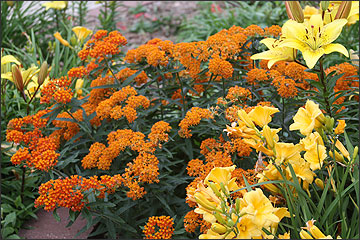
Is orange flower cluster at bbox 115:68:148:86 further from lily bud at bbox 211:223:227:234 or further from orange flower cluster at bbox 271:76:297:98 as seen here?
lily bud at bbox 211:223:227:234

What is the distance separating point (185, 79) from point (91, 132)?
18.9 inches

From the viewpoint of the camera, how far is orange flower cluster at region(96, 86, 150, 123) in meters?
1.67

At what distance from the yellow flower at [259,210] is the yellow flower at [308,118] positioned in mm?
250

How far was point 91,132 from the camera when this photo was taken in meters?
1.87

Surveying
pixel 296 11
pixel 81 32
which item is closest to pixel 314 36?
pixel 296 11

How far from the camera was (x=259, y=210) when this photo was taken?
986 millimetres

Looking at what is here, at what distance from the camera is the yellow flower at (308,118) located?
3.68 ft

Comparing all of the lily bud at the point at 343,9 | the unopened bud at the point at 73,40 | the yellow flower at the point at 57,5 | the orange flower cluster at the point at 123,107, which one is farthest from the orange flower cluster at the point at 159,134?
the yellow flower at the point at 57,5

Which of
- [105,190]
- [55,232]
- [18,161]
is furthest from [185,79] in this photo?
[55,232]

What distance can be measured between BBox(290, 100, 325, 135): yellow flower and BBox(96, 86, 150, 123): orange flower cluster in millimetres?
717

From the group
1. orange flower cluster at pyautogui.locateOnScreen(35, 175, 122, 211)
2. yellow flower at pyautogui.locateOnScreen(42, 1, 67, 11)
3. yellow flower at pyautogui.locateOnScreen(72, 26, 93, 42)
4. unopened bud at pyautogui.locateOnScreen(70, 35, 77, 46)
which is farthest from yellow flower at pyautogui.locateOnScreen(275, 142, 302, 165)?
yellow flower at pyautogui.locateOnScreen(42, 1, 67, 11)

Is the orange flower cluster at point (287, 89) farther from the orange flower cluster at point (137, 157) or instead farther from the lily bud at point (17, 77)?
the lily bud at point (17, 77)

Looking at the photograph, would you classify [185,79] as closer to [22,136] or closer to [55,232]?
[22,136]

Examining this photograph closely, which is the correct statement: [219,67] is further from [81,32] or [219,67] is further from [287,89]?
[81,32]
